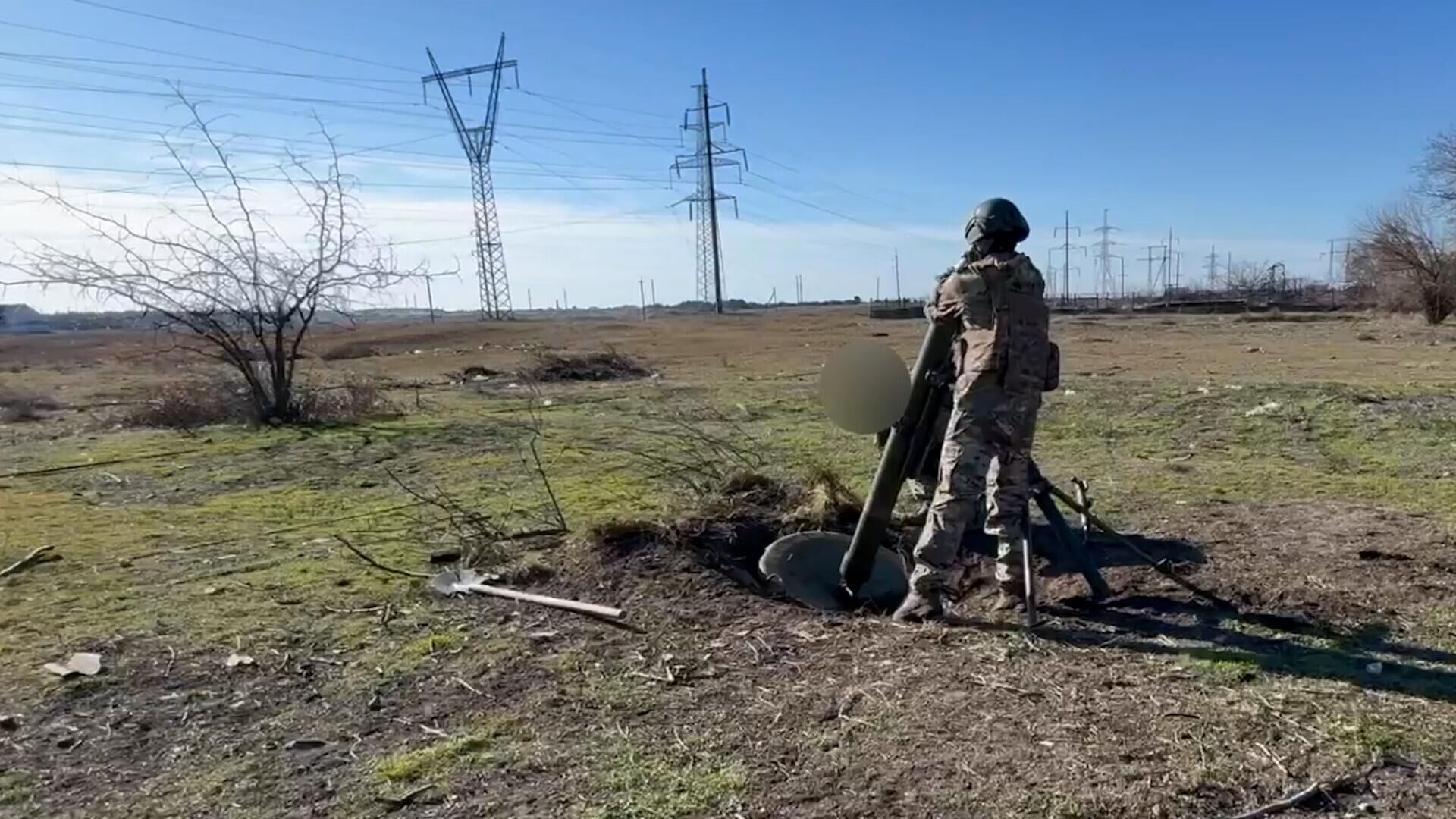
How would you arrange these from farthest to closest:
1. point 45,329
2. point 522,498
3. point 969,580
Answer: point 45,329
point 522,498
point 969,580

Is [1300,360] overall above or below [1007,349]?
below

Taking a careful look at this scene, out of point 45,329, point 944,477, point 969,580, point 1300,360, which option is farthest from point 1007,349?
point 45,329

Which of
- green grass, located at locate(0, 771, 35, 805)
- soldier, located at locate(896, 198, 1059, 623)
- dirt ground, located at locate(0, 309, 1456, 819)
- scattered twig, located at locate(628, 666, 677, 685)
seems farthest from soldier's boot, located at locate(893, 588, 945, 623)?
green grass, located at locate(0, 771, 35, 805)

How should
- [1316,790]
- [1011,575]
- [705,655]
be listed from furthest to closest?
[1011,575] < [705,655] < [1316,790]

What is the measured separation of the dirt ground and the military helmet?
1.69 m

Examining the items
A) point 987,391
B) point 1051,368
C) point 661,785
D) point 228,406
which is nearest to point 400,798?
point 661,785

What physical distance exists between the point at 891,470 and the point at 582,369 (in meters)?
16.3

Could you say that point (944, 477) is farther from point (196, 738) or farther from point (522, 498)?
point (522, 498)

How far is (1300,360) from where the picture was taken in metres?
21.0

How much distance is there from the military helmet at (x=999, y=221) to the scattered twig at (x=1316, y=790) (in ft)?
8.11

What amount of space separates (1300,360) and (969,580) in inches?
712

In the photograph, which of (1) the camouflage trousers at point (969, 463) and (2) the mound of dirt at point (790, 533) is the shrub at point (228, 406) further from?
(1) the camouflage trousers at point (969, 463)

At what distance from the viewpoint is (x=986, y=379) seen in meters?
4.84

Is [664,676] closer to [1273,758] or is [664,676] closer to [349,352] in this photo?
[1273,758]
